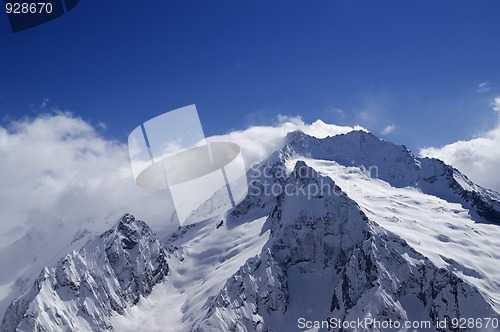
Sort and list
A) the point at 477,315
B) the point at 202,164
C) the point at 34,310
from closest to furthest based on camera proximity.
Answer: the point at 202,164, the point at 477,315, the point at 34,310

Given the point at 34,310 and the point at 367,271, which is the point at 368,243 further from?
the point at 34,310

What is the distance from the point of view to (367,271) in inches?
7534

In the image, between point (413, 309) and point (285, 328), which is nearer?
point (413, 309)

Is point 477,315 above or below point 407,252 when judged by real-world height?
below

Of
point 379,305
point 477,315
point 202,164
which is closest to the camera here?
point 202,164

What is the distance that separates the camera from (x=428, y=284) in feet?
598

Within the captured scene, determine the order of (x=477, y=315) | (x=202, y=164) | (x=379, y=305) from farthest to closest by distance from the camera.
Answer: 1. (x=379, y=305)
2. (x=477, y=315)
3. (x=202, y=164)

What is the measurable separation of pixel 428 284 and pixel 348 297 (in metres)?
31.2

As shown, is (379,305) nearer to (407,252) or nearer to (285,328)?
(407,252)

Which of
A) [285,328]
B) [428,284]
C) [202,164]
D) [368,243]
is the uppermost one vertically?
[202,164]

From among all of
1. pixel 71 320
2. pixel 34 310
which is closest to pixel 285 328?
pixel 71 320

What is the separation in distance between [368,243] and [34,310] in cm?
13900

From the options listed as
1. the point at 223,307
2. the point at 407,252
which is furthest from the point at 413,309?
the point at 223,307

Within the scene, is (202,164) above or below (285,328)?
above
